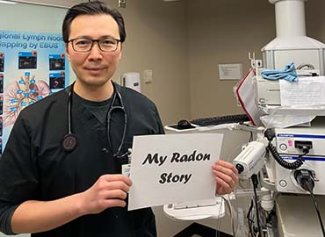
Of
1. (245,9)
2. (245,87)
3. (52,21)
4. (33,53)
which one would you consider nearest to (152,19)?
(245,9)

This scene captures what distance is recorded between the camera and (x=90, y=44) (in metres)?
0.90

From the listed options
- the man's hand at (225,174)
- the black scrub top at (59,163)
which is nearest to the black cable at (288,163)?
the man's hand at (225,174)

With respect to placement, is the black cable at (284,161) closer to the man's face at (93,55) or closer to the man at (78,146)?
the man at (78,146)

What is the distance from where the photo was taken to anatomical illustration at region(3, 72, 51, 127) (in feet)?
5.53

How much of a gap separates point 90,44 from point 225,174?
0.54 m

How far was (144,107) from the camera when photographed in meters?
1.08

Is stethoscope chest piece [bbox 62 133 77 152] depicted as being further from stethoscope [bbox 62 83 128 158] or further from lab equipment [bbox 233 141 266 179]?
lab equipment [bbox 233 141 266 179]

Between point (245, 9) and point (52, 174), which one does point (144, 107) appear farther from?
point (245, 9)

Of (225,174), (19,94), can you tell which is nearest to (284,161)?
(225,174)

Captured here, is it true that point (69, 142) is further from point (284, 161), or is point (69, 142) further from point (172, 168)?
point (284, 161)

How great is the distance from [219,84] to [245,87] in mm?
1353

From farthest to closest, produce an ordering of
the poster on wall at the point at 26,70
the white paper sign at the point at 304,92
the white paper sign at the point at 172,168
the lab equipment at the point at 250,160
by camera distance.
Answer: the poster on wall at the point at 26,70 → the white paper sign at the point at 304,92 → the lab equipment at the point at 250,160 → the white paper sign at the point at 172,168

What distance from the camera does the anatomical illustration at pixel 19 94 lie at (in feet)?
5.53

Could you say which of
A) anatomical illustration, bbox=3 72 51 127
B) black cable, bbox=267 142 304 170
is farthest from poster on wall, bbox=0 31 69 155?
black cable, bbox=267 142 304 170
